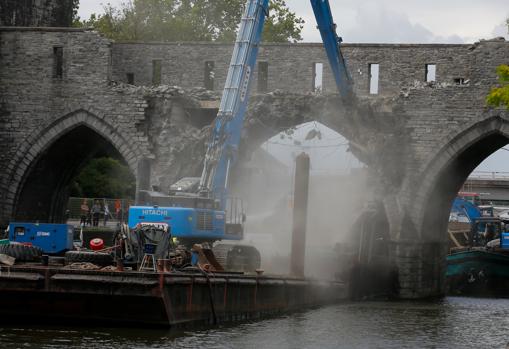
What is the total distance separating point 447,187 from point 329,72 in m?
4.98

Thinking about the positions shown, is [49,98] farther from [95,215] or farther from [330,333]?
[330,333]

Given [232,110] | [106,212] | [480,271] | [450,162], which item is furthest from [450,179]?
[106,212]

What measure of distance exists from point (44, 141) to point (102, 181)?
18.7m

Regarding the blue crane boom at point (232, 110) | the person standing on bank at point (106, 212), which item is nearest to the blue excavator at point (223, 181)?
the blue crane boom at point (232, 110)

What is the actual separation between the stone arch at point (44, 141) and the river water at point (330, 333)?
923 centimetres

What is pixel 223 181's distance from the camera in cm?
2833

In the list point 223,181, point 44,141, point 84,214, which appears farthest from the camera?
point 84,214

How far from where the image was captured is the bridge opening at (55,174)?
37.8m

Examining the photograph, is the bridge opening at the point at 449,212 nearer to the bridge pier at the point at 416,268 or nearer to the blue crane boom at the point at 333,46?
the bridge pier at the point at 416,268

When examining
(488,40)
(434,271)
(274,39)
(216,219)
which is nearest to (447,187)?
(434,271)

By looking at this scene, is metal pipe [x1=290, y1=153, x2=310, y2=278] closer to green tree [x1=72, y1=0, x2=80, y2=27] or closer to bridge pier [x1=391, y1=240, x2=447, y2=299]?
bridge pier [x1=391, y1=240, x2=447, y2=299]

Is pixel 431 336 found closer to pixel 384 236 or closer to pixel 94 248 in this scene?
pixel 94 248

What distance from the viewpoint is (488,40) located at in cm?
3528

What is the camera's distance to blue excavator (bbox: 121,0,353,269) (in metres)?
25.2
